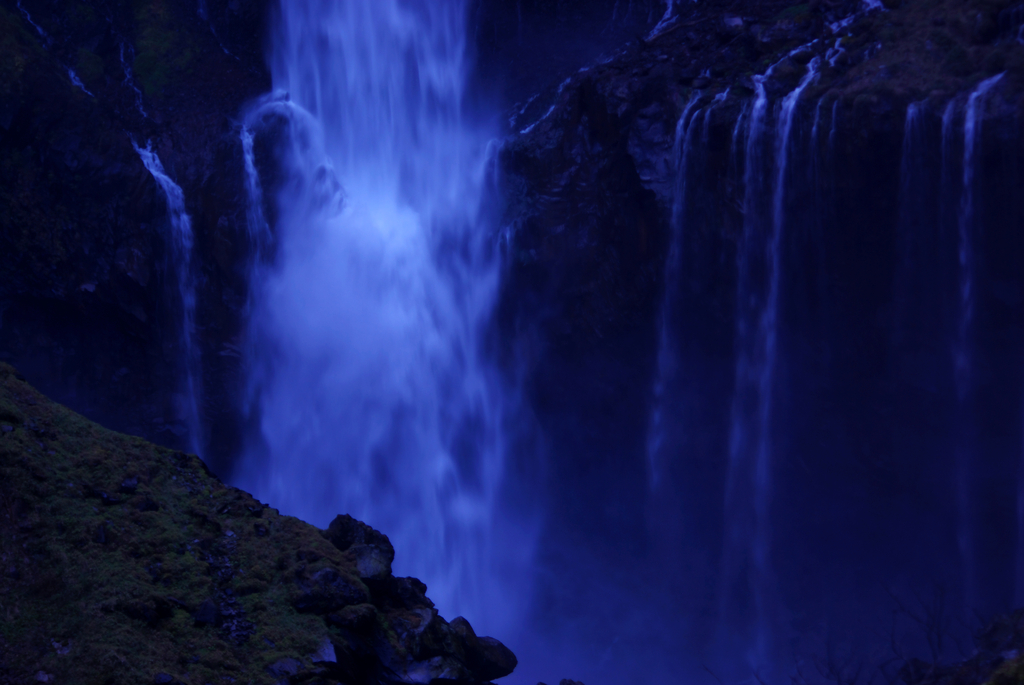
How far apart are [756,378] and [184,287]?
16.5 m

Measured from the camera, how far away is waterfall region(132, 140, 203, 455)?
21578 mm

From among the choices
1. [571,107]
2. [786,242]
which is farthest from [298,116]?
[786,242]

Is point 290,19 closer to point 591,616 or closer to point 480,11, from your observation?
point 480,11

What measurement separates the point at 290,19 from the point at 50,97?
824 cm

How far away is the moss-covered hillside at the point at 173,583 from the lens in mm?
8352

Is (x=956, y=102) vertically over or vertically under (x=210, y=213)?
under

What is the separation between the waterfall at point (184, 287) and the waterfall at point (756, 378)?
15681 millimetres

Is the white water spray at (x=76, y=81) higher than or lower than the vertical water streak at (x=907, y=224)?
higher

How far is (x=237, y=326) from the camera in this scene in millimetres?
22344

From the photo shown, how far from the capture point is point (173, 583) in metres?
9.72

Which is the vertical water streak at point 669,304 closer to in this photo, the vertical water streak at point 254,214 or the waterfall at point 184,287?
the vertical water streak at point 254,214

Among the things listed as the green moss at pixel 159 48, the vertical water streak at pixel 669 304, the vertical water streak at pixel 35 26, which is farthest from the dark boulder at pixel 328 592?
the vertical water streak at pixel 35 26

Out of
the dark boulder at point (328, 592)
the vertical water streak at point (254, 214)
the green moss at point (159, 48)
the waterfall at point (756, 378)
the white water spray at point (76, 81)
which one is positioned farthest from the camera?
the green moss at point (159, 48)

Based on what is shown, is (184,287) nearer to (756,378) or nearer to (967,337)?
(756,378)
